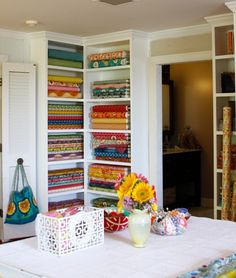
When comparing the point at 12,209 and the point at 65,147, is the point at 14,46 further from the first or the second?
the point at 12,209

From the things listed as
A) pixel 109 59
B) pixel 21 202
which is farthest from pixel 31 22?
pixel 21 202

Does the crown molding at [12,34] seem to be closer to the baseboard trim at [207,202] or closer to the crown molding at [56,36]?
the crown molding at [56,36]

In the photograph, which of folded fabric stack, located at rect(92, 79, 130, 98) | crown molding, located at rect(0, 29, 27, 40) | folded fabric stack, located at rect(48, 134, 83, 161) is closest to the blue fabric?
folded fabric stack, located at rect(48, 134, 83, 161)

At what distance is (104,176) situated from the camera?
17.2 feet

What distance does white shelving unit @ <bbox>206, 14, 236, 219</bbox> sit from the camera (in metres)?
4.17

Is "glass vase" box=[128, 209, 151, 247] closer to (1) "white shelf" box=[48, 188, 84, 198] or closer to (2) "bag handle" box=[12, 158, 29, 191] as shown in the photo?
(2) "bag handle" box=[12, 158, 29, 191]

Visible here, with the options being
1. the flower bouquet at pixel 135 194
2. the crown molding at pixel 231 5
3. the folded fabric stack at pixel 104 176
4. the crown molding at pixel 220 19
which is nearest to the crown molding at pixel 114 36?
the crown molding at pixel 220 19

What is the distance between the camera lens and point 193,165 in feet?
22.4

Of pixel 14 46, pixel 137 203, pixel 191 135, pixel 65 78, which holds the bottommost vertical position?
pixel 137 203

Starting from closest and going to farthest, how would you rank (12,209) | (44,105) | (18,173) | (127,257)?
1. (127,257)
2. (12,209)
3. (18,173)
4. (44,105)

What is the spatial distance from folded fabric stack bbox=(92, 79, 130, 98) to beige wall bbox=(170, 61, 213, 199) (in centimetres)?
220

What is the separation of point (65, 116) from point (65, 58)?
0.67 m

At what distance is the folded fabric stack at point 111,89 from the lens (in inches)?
197

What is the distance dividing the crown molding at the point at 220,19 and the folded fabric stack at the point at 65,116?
1.96 meters
